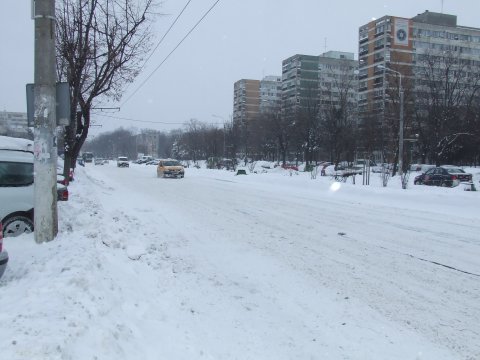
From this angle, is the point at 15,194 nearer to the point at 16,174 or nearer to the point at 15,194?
the point at 15,194

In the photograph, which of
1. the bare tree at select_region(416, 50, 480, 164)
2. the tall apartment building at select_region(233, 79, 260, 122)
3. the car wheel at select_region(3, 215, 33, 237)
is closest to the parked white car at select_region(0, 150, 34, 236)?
the car wheel at select_region(3, 215, 33, 237)

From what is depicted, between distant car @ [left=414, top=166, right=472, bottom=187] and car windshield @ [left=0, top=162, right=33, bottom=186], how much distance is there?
3121cm

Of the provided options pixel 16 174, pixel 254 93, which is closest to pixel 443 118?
pixel 16 174

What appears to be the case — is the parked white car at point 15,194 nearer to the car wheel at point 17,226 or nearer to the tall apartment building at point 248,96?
the car wheel at point 17,226

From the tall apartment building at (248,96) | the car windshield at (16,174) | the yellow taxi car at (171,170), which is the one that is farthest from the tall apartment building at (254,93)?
the car windshield at (16,174)

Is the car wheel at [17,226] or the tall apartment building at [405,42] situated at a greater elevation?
the tall apartment building at [405,42]

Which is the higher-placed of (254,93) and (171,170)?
(254,93)

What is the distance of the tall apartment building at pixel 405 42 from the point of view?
4045 inches

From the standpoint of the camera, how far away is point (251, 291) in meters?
6.67

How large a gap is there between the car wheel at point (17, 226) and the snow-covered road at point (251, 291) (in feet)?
2.39

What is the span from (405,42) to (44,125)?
352 feet

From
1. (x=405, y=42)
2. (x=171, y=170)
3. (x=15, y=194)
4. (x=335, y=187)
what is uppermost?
(x=405, y=42)

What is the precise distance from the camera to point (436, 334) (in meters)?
5.13

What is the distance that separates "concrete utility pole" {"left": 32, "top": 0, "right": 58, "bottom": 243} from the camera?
25.7 feet
